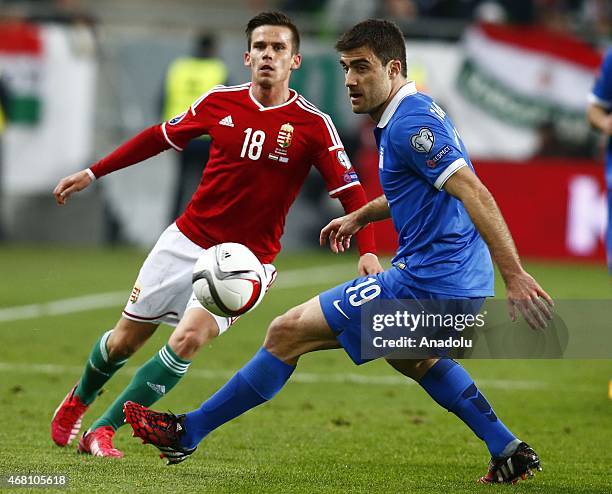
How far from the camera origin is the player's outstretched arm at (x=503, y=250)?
16.4 ft

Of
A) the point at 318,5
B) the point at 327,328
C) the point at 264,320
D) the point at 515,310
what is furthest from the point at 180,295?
the point at 318,5

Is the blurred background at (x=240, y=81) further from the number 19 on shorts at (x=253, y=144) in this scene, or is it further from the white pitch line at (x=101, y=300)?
the number 19 on shorts at (x=253, y=144)

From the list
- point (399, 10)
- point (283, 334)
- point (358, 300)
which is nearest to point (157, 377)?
point (283, 334)

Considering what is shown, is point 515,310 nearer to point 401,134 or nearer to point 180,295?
point 401,134

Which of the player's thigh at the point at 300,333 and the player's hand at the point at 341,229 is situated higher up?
the player's hand at the point at 341,229

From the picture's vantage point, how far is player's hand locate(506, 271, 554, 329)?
5.00 metres

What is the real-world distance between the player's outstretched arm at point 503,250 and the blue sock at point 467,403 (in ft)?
2.80

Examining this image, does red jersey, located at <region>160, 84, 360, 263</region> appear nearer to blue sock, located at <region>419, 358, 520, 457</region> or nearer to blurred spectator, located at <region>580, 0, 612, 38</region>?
blue sock, located at <region>419, 358, 520, 457</region>

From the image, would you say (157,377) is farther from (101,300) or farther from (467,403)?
(101,300)

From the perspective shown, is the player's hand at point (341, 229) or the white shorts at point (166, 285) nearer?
the player's hand at point (341, 229)

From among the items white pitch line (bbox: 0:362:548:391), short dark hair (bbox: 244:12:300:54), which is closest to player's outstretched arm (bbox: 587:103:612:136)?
white pitch line (bbox: 0:362:548:391)

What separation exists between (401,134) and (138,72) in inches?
519

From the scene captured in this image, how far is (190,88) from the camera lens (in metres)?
17.4

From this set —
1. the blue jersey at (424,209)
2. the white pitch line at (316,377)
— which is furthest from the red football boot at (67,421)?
the white pitch line at (316,377)
